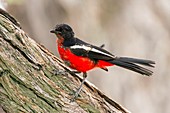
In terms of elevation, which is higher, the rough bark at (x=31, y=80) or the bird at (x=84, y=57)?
the bird at (x=84, y=57)

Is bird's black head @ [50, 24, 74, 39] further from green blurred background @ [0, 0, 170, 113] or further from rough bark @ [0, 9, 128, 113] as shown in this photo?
green blurred background @ [0, 0, 170, 113]

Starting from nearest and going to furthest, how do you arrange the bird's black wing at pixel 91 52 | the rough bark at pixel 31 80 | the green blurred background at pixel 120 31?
the rough bark at pixel 31 80 → the bird's black wing at pixel 91 52 → the green blurred background at pixel 120 31

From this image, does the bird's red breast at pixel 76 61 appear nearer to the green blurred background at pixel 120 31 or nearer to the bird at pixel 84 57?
the bird at pixel 84 57

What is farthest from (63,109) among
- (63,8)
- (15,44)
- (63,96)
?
(63,8)

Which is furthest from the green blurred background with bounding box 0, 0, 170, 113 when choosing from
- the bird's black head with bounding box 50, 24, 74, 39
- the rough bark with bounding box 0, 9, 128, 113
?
the rough bark with bounding box 0, 9, 128, 113

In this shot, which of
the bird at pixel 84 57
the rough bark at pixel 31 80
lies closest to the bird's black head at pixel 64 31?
the bird at pixel 84 57

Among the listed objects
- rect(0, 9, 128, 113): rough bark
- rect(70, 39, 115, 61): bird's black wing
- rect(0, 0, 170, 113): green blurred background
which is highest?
rect(0, 0, 170, 113): green blurred background

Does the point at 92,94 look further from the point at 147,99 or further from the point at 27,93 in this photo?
the point at 147,99
